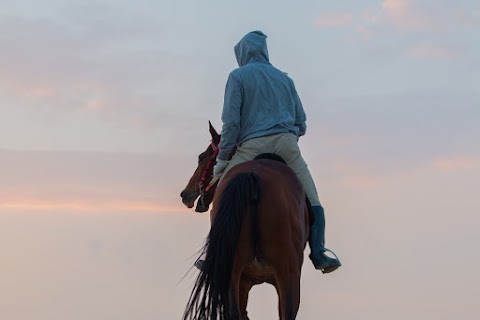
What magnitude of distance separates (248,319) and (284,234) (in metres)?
1.33

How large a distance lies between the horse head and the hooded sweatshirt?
1.23 meters

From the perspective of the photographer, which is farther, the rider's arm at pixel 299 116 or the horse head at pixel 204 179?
the horse head at pixel 204 179

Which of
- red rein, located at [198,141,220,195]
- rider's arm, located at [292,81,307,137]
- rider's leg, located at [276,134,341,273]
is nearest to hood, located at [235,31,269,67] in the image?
rider's arm, located at [292,81,307,137]

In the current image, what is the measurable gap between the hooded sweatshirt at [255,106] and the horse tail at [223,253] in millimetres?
1105

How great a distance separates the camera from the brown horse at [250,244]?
10.5 metres

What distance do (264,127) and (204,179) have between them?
1.94 meters

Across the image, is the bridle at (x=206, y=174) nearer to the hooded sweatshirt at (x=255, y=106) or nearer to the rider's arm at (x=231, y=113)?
the hooded sweatshirt at (x=255, y=106)

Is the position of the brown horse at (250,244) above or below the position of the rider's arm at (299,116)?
below

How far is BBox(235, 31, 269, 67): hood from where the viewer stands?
12070mm

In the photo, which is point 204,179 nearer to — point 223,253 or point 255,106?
point 255,106

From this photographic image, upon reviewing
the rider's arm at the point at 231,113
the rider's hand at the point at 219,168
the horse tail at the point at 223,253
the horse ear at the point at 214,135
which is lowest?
the horse tail at the point at 223,253

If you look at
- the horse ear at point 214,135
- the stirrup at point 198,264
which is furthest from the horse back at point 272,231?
the horse ear at point 214,135

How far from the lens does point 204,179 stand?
13344 millimetres

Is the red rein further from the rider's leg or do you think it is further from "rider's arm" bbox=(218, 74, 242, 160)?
the rider's leg
